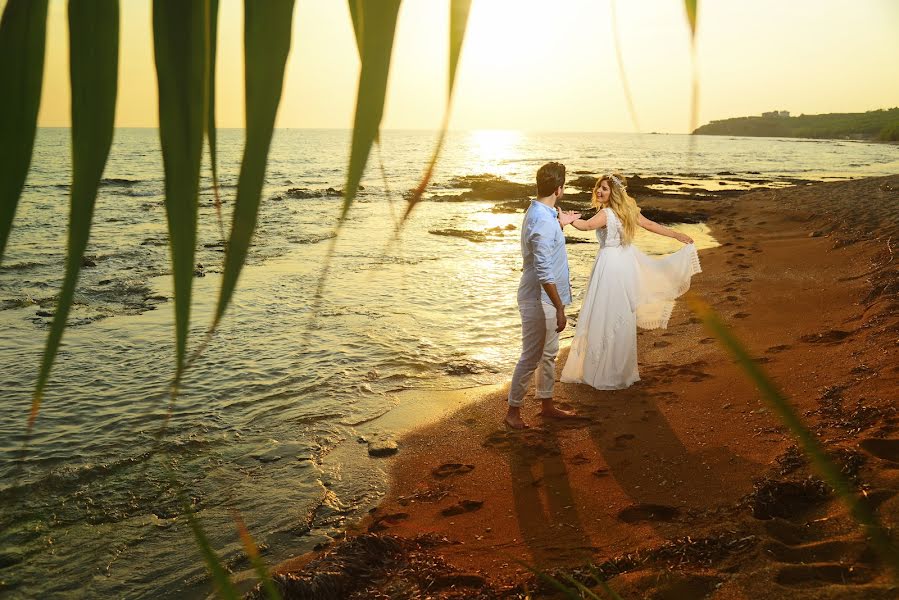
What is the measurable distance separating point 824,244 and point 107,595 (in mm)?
12596

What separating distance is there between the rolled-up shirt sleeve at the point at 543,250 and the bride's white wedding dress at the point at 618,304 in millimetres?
912

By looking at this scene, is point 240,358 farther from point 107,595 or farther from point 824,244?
point 824,244

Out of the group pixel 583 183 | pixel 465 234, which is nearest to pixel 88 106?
pixel 465 234

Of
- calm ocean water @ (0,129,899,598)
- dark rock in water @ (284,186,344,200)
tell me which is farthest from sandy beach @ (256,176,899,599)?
dark rock in water @ (284,186,344,200)

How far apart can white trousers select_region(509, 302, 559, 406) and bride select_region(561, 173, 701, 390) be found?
2.45ft

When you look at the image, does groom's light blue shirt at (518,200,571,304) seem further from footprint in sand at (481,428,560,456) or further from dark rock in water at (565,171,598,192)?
dark rock in water at (565,171,598,192)

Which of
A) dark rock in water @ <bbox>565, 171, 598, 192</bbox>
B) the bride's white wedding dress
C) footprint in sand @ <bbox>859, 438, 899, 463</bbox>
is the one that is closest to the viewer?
footprint in sand @ <bbox>859, 438, 899, 463</bbox>

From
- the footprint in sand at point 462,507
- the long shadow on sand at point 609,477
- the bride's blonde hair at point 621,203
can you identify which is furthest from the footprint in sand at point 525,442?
the bride's blonde hair at point 621,203

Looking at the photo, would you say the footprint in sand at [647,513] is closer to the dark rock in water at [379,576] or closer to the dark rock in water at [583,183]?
the dark rock in water at [379,576]

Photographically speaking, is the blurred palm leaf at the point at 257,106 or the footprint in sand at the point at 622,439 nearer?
the blurred palm leaf at the point at 257,106

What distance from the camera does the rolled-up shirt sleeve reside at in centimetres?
510

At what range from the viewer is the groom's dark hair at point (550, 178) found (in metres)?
5.08

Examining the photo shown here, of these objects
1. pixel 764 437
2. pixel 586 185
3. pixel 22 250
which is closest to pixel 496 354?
pixel 764 437

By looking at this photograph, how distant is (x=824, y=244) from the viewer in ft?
40.4
